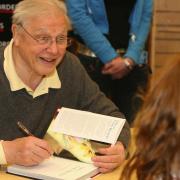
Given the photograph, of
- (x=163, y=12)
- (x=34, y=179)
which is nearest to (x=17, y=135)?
(x=34, y=179)

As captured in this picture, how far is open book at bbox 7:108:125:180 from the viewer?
1588 millimetres

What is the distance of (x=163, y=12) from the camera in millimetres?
3855

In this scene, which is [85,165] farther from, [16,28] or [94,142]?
[16,28]

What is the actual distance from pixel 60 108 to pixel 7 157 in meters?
0.40

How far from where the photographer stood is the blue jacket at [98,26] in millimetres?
2576

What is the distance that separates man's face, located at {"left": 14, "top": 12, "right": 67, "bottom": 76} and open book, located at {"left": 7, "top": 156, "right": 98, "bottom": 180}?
1.45 ft

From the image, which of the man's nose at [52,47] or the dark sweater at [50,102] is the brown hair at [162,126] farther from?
the man's nose at [52,47]

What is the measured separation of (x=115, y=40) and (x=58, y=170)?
4.10ft

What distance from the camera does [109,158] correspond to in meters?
1.68

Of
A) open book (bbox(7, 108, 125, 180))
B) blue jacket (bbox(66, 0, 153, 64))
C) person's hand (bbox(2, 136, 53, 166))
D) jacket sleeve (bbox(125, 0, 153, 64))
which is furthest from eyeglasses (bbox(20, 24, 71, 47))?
jacket sleeve (bbox(125, 0, 153, 64))

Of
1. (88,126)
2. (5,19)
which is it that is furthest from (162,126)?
(5,19)

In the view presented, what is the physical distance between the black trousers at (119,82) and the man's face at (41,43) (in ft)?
2.31

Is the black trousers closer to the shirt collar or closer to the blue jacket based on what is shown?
the blue jacket

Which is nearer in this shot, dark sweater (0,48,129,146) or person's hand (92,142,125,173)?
person's hand (92,142,125,173)
